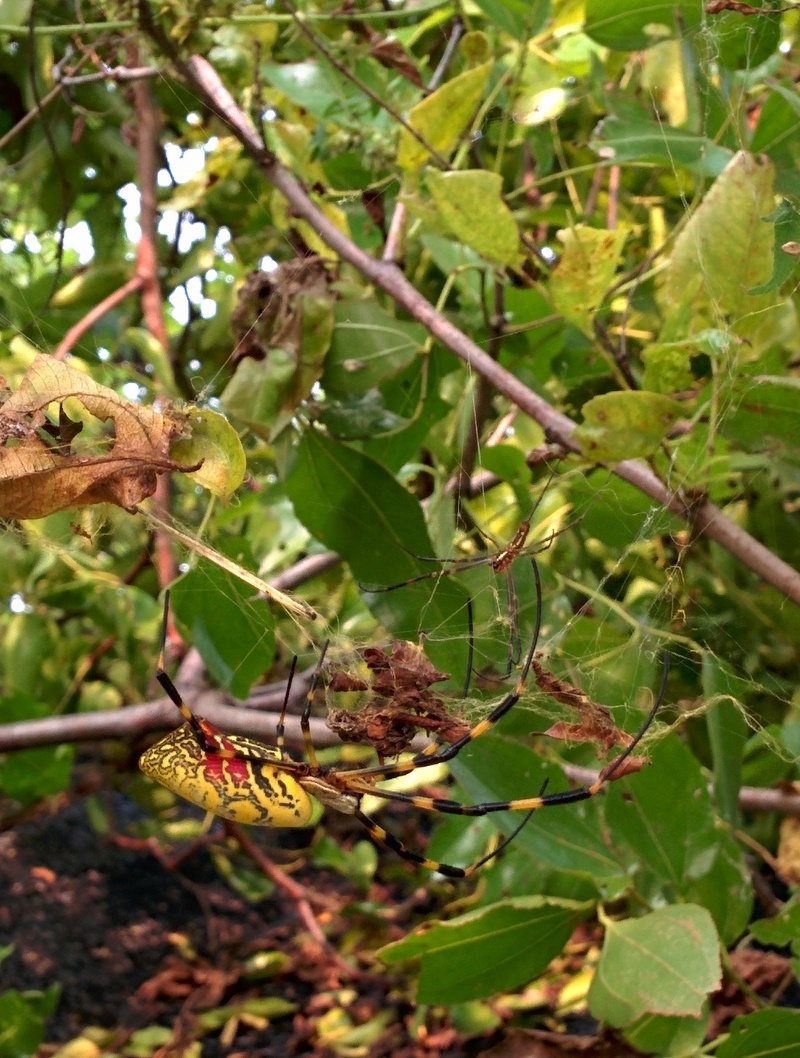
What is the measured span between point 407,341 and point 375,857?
1110mm

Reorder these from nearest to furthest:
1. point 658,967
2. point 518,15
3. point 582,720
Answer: point 582,720 < point 658,967 < point 518,15

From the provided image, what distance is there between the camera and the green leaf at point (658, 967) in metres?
0.56

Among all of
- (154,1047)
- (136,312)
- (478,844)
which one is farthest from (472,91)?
(154,1047)

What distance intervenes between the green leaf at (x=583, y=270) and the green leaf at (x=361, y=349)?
13 cm

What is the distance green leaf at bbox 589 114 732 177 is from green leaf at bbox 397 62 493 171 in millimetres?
97

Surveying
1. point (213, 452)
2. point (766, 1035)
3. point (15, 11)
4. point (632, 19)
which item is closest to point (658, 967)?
point (766, 1035)

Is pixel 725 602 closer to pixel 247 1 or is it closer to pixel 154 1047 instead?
pixel 247 1

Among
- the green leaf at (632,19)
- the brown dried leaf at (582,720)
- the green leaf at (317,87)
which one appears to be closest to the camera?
the brown dried leaf at (582,720)

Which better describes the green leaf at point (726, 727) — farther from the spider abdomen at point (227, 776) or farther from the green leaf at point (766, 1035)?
the spider abdomen at point (227, 776)

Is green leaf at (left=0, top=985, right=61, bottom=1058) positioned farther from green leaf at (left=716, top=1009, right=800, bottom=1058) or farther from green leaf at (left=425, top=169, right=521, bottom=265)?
green leaf at (left=425, top=169, right=521, bottom=265)

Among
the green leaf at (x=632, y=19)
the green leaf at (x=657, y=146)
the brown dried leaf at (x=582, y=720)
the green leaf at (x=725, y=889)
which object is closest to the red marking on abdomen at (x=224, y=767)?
the brown dried leaf at (x=582, y=720)

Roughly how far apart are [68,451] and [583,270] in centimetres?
37

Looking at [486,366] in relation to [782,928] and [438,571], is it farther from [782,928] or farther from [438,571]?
[782,928]

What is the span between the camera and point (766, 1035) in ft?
2.03
